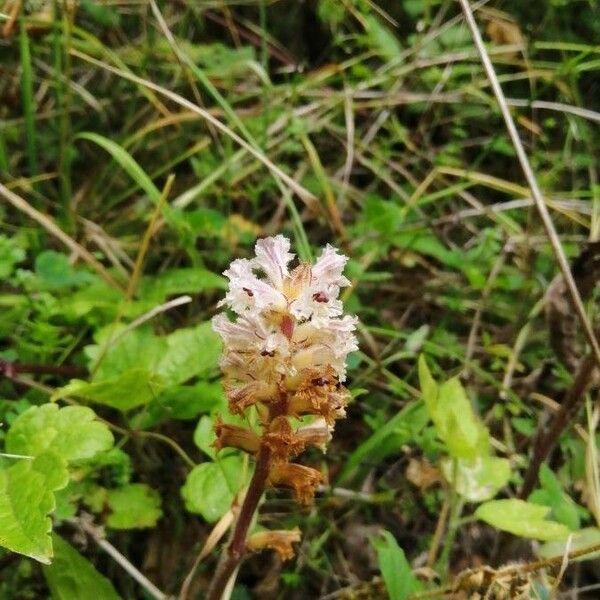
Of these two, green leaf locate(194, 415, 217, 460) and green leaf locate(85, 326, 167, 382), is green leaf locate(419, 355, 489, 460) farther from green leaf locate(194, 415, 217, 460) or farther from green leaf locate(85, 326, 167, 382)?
green leaf locate(85, 326, 167, 382)

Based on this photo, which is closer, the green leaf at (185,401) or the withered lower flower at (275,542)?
the withered lower flower at (275,542)

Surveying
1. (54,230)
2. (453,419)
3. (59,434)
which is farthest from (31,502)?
(54,230)

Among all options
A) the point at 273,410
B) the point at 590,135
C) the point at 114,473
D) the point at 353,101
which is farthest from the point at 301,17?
the point at 273,410

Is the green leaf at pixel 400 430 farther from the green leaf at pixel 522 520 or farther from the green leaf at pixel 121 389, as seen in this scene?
the green leaf at pixel 121 389

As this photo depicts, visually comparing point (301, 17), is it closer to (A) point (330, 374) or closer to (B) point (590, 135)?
(B) point (590, 135)

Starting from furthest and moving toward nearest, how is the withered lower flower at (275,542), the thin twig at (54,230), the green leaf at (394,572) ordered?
1. the thin twig at (54,230)
2. the green leaf at (394,572)
3. the withered lower flower at (275,542)

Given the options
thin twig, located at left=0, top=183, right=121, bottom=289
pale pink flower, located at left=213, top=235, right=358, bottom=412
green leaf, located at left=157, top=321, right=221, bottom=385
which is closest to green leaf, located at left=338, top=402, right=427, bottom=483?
green leaf, located at left=157, top=321, right=221, bottom=385

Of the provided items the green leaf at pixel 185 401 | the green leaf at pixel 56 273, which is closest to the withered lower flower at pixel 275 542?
the green leaf at pixel 185 401
